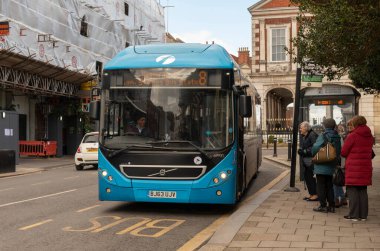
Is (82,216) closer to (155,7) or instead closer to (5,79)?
(5,79)

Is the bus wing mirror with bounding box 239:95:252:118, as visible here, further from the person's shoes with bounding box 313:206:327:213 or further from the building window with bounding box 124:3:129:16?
the building window with bounding box 124:3:129:16

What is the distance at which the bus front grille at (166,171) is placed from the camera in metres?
9.59

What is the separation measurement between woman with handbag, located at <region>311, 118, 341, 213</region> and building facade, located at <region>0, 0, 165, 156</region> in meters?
17.0

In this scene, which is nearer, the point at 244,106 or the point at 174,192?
the point at 174,192

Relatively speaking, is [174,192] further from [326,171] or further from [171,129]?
[326,171]

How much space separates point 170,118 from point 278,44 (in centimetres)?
4047

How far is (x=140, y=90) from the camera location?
32.3ft

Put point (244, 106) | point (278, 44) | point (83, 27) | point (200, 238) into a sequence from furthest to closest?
point (278, 44) < point (83, 27) < point (244, 106) < point (200, 238)

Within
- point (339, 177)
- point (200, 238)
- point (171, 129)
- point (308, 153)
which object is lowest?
point (200, 238)

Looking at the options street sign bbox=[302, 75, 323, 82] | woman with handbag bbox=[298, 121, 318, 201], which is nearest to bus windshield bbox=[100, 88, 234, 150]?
woman with handbag bbox=[298, 121, 318, 201]

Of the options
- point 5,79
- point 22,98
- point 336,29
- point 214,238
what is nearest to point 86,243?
point 214,238

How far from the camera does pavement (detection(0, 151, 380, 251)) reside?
685cm

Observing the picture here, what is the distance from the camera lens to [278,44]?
48.8 m

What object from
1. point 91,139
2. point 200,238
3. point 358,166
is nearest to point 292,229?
point 200,238
